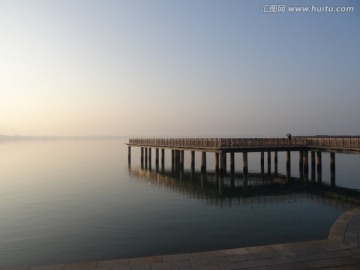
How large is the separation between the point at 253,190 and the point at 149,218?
12049 mm

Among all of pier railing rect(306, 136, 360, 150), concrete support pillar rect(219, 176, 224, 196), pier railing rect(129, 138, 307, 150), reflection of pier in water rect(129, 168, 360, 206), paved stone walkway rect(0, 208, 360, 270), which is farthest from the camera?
pier railing rect(129, 138, 307, 150)

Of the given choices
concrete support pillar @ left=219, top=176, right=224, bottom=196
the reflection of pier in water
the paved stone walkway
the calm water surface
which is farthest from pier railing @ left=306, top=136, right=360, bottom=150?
the paved stone walkway

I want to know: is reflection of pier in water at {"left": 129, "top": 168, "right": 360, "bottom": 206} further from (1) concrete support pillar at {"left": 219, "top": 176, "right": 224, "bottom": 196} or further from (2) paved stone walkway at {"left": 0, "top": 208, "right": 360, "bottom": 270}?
(2) paved stone walkway at {"left": 0, "top": 208, "right": 360, "bottom": 270}

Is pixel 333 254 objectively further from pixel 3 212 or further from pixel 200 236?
pixel 3 212

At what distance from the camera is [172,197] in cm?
2653

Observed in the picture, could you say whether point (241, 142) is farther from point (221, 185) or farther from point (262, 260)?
point (262, 260)

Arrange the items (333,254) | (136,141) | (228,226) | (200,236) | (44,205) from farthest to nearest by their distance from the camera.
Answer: (136,141), (44,205), (228,226), (200,236), (333,254)

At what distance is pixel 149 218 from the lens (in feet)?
66.2

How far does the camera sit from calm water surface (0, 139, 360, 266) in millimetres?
14680

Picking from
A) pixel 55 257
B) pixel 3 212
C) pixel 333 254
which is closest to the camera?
pixel 333 254

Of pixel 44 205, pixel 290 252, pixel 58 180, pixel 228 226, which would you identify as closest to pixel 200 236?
pixel 228 226

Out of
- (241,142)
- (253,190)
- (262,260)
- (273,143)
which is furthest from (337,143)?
(262,260)

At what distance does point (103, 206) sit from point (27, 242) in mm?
8238

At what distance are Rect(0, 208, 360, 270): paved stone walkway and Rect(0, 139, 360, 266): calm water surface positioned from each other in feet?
13.0
